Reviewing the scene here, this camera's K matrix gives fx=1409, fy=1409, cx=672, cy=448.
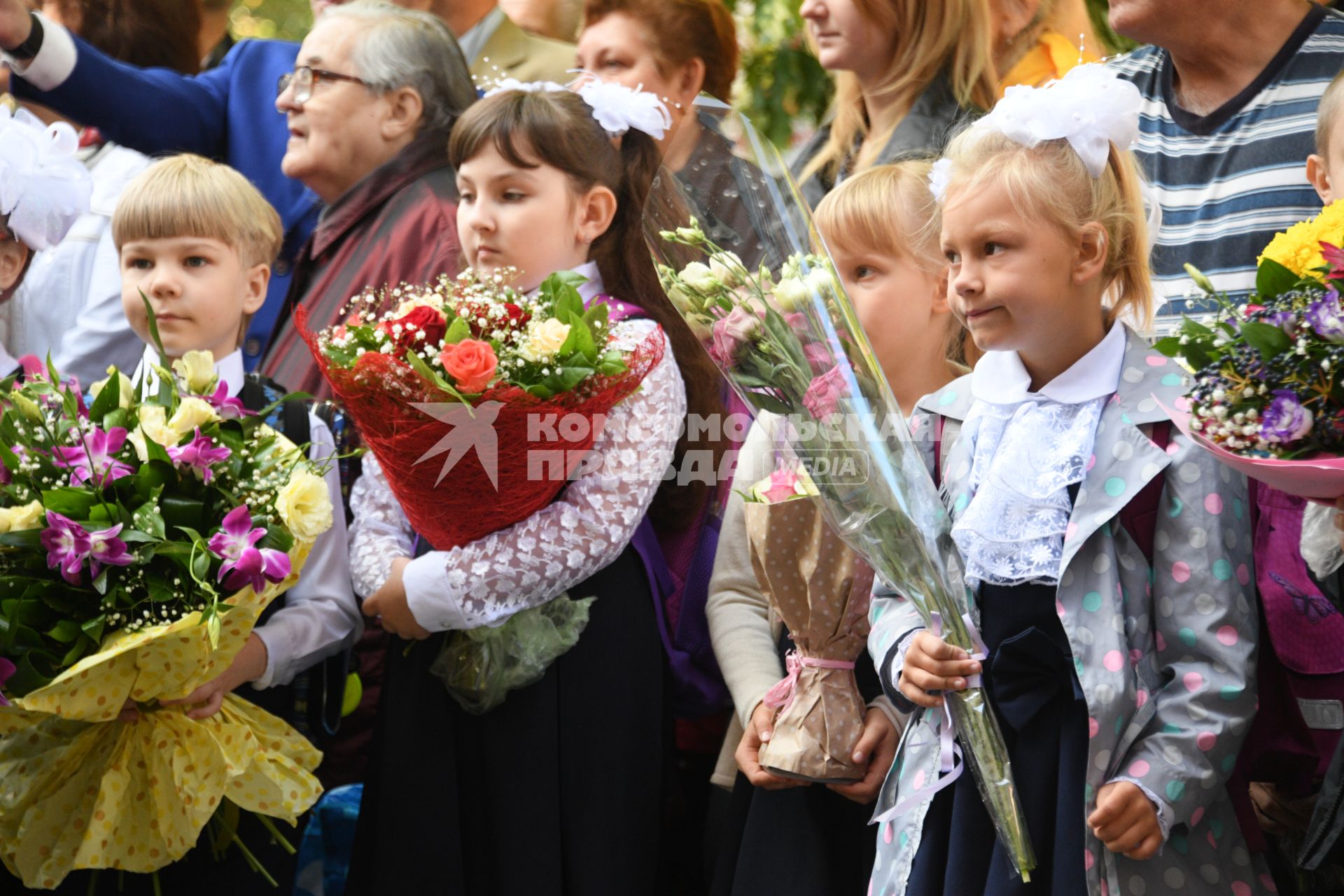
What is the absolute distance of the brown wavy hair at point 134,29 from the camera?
14.3 feet

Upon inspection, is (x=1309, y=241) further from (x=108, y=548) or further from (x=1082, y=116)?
(x=108, y=548)

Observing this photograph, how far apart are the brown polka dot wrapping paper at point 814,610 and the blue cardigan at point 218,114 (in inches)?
67.0

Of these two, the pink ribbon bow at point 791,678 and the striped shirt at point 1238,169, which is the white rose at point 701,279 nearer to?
the pink ribbon bow at point 791,678

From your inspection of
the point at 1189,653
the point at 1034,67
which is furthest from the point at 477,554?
the point at 1034,67

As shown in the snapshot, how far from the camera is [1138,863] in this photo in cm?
213

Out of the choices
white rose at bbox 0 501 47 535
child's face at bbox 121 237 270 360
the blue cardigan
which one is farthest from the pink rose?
the blue cardigan

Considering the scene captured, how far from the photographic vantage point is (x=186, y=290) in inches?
123

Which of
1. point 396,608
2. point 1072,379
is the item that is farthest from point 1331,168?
point 396,608

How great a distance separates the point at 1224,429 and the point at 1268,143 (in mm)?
1182

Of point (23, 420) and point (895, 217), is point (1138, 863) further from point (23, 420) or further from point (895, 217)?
point (23, 420)

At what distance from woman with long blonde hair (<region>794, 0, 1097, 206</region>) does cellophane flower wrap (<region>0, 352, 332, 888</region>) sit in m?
1.66

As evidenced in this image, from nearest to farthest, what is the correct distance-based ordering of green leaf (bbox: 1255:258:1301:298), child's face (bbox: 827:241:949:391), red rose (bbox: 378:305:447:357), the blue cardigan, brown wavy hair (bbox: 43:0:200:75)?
green leaf (bbox: 1255:258:1301:298)
red rose (bbox: 378:305:447:357)
child's face (bbox: 827:241:949:391)
the blue cardigan
brown wavy hair (bbox: 43:0:200:75)

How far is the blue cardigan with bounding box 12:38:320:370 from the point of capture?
3.90 m

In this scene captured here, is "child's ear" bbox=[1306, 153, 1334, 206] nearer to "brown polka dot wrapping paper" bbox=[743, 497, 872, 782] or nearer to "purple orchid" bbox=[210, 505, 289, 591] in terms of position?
"brown polka dot wrapping paper" bbox=[743, 497, 872, 782]
